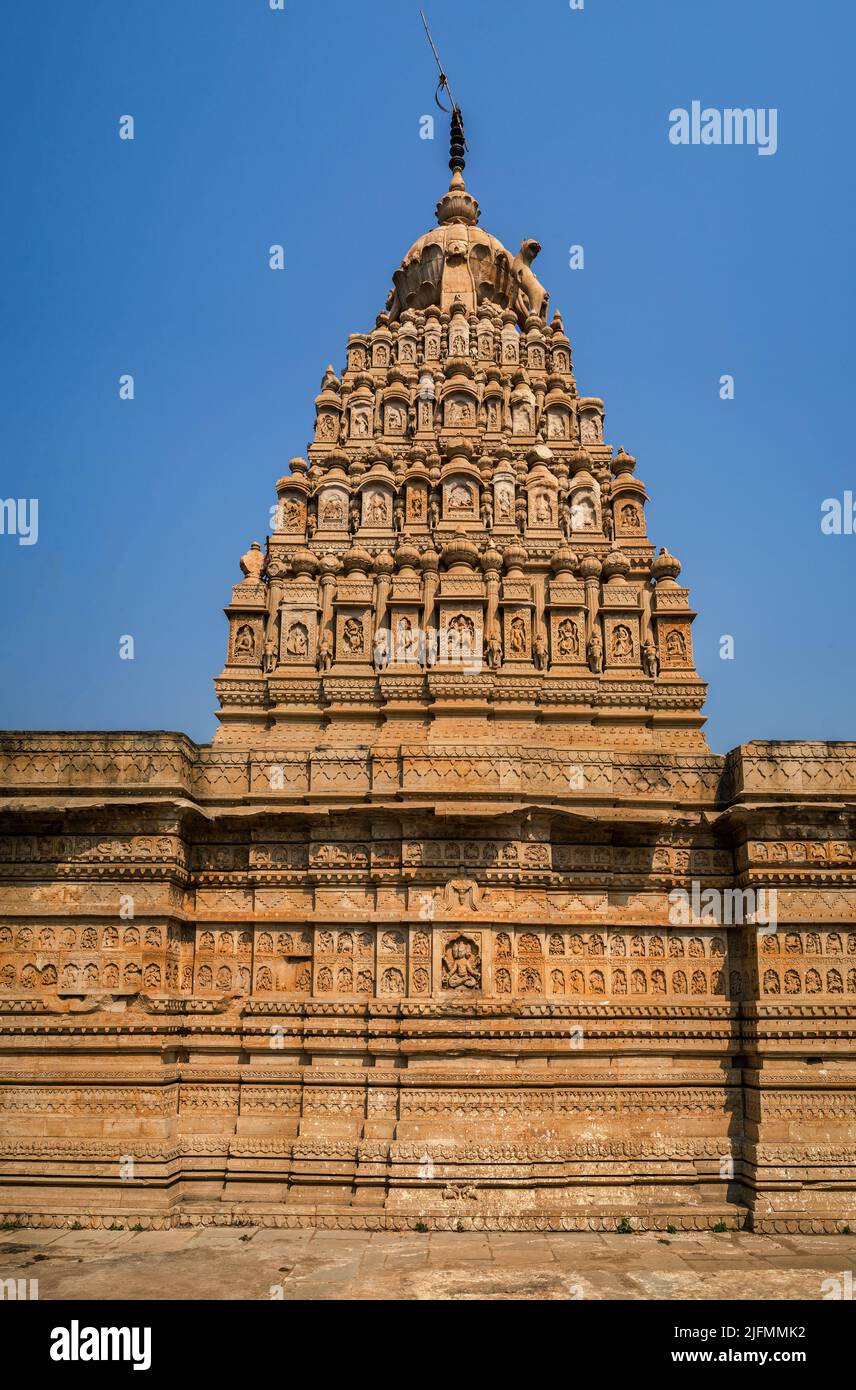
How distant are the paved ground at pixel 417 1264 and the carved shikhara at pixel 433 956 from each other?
24.7 inches

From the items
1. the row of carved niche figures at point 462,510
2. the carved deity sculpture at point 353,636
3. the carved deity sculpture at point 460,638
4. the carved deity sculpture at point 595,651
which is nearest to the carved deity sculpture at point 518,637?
the carved deity sculpture at point 460,638

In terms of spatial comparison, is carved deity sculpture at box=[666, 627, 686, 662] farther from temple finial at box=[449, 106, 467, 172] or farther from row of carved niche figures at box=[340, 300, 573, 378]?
temple finial at box=[449, 106, 467, 172]

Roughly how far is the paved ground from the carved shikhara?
0.63 meters

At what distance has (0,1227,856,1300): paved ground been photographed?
10273 mm

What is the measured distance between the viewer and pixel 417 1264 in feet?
36.9

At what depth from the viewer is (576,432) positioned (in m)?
20.8

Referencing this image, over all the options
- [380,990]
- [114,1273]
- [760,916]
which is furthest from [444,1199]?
[760,916]

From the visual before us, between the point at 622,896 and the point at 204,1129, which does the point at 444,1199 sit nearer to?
the point at 204,1129

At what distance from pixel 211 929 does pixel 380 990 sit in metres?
2.77

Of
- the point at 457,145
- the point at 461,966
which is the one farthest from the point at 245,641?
the point at 457,145

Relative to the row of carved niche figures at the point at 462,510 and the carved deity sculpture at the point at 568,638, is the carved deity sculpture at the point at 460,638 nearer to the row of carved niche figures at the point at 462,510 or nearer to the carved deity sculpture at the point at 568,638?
the carved deity sculpture at the point at 568,638

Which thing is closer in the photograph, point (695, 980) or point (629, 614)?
point (695, 980)
